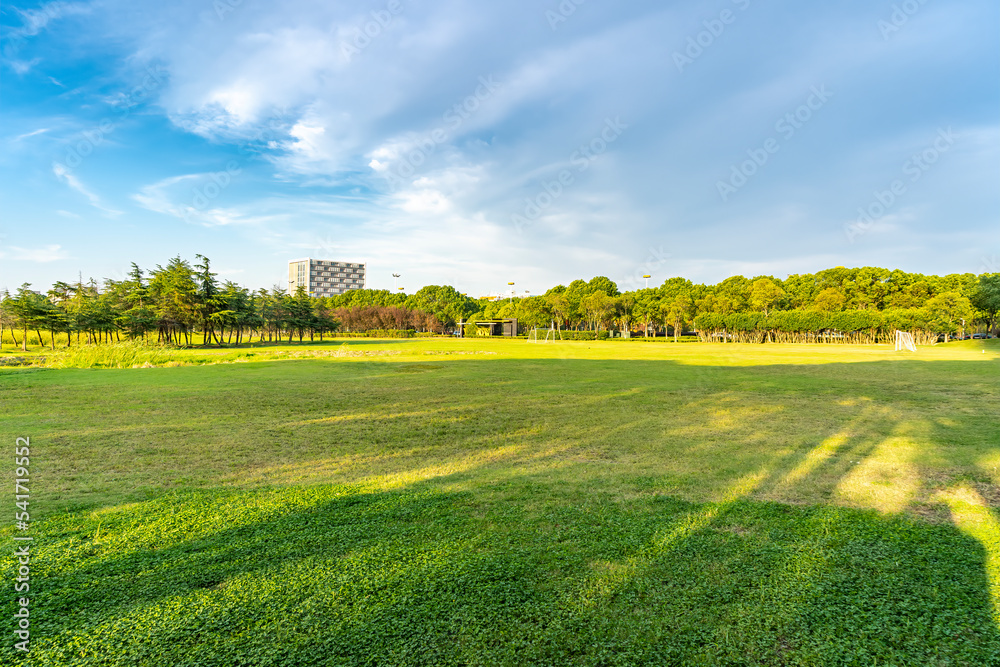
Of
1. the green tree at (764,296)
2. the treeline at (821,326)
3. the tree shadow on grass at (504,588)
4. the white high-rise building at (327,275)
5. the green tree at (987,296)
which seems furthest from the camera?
the white high-rise building at (327,275)

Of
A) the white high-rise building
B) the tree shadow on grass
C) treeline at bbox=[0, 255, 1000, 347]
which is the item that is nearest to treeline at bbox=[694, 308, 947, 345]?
treeline at bbox=[0, 255, 1000, 347]

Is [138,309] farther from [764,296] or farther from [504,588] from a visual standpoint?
[764,296]

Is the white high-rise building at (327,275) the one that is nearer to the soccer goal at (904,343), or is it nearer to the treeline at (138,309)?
the treeline at (138,309)

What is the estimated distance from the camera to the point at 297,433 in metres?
7.37

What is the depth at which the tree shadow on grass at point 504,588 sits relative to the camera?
239 cm

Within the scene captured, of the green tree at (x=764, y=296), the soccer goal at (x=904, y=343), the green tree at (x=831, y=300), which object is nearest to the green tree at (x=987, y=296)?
the green tree at (x=831, y=300)

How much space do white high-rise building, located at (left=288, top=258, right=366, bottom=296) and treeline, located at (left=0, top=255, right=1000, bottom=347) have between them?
8055cm

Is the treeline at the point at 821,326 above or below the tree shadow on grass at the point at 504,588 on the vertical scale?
above

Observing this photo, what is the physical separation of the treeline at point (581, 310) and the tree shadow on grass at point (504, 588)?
132 feet

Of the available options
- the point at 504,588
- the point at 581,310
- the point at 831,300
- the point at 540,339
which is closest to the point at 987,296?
the point at 831,300

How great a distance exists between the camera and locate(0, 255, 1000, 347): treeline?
Answer: 3672 centimetres

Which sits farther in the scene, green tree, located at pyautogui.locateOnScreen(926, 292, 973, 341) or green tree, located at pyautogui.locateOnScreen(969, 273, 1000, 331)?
green tree, located at pyautogui.locateOnScreen(969, 273, 1000, 331)

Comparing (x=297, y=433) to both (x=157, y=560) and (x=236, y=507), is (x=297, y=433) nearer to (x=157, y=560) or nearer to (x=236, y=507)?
(x=236, y=507)

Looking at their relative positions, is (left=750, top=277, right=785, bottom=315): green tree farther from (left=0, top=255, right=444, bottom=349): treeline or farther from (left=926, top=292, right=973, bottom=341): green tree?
(left=0, top=255, right=444, bottom=349): treeline
